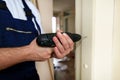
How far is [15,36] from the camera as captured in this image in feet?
1.92

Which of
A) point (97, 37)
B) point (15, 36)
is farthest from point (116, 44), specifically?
point (15, 36)

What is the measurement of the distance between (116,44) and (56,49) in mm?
586

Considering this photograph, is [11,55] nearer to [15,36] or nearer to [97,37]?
[15,36]

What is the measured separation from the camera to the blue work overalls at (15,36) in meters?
0.55

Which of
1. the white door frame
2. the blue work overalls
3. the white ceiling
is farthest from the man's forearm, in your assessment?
the white ceiling

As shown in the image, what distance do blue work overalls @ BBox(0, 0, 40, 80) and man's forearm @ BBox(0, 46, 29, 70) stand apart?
4.1 inches

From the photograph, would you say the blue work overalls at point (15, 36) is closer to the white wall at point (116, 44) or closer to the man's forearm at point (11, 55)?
the man's forearm at point (11, 55)

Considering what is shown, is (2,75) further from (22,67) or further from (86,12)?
(86,12)

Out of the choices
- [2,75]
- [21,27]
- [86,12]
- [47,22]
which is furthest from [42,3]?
[2,75]

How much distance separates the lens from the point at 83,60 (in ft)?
3.30

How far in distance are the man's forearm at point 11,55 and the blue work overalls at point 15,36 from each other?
10cm

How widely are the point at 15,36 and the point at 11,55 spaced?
159mm

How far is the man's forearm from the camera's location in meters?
0.43

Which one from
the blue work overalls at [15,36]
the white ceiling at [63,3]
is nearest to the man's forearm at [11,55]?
the blue work overalls at [15,36]
